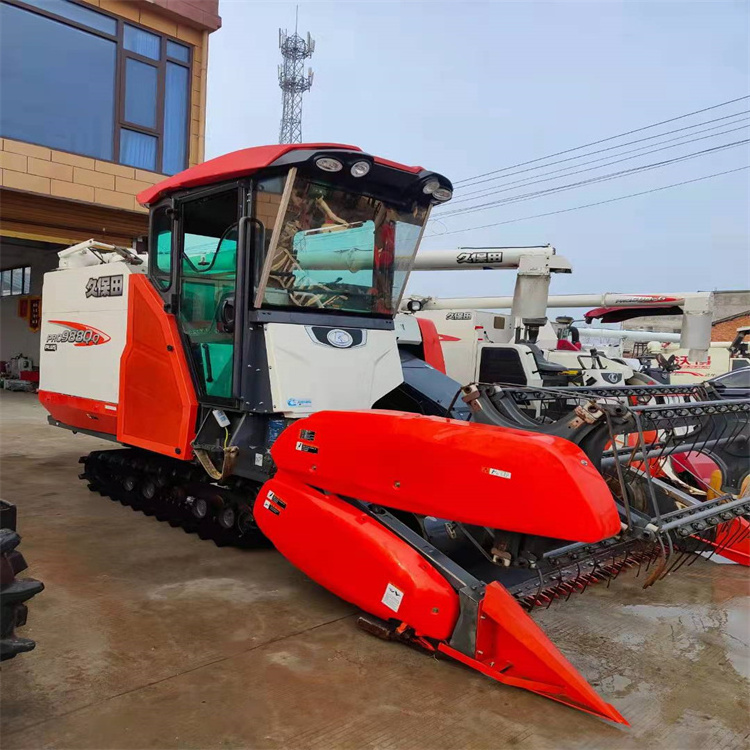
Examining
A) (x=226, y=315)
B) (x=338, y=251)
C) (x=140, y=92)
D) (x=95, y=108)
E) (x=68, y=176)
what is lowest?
(x=226, y=315)

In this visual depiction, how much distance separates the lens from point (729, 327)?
27.4 m

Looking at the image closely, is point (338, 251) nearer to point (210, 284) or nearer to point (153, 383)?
point (210, 284)

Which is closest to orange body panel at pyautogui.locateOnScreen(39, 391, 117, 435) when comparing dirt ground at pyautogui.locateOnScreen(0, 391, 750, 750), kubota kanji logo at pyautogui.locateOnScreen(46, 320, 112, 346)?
kubota kanji logo at pyautogui.locateOnScreen(46, 320, 112, 346)

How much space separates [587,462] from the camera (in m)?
2.67

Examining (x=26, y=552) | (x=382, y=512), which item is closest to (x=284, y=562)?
(x=382, y=512)

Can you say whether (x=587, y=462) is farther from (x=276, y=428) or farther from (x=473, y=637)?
(x=276, y=428)

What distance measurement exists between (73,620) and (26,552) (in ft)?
4.00

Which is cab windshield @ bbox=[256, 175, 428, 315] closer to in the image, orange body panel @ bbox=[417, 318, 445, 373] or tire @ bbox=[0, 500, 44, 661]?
orange body panel @ bbox=[417, 318, 445, 373]

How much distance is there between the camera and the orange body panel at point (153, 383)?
435cm

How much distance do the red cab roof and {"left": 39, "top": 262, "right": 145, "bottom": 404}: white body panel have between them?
0.96 m

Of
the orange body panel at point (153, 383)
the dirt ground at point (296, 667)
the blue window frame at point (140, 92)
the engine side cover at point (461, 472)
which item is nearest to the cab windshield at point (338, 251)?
the orange body panel at point (153, 383)

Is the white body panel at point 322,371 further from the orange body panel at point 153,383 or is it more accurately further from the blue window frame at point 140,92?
the blue window frame at point 140,92

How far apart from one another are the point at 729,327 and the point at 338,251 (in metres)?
27.5

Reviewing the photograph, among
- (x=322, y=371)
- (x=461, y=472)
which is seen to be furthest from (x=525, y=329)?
(x=461, y=472)
